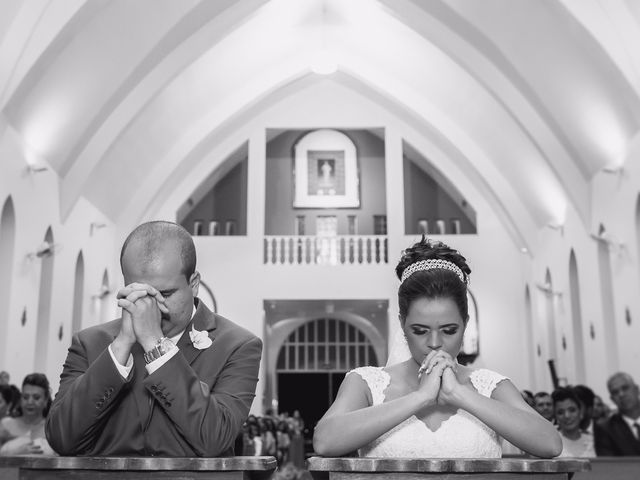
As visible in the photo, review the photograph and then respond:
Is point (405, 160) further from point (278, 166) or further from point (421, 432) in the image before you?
point (421, 432)

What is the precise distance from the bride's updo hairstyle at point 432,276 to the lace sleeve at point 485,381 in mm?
187

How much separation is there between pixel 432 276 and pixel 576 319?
12892 mm

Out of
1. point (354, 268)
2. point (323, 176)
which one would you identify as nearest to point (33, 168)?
point (354, 268)

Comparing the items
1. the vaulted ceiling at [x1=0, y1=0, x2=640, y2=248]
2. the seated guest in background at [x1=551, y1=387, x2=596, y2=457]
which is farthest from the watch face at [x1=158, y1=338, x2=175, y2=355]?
the vaulted ceiling at [x1=0, y1=0, x2=640, y2=248]

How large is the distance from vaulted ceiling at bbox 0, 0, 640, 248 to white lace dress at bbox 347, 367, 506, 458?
890 centimetres

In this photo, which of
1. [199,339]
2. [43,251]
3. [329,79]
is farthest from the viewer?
[329,79]

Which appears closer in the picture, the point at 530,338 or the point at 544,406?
the point at 544,406

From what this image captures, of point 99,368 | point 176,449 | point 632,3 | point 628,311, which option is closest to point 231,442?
point 176,449

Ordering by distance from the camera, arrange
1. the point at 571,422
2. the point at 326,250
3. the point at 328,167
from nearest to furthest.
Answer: the point at 571,422 < the point at 326,250 < the point at 328,167

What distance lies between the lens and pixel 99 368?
2234 mm

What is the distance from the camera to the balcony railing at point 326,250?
18016mm

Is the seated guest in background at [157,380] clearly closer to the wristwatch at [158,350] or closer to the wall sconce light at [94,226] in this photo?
the wristwatch at [158,350]

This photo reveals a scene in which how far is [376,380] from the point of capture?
257 cm

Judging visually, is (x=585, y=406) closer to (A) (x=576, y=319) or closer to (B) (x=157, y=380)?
(B) (x=157, y=380)
